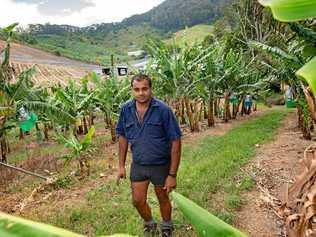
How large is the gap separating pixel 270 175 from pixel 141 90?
3.65 metres

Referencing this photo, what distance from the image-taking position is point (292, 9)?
104cm

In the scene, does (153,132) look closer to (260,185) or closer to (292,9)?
(260,185)

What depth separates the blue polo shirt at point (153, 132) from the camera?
13.5 ft

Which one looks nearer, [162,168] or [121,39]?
[162,168]

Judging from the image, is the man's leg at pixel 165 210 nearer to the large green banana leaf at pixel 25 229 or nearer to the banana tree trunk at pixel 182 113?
the large green banana leaf at pixel 25 229

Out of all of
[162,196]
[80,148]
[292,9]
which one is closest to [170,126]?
[162,196]

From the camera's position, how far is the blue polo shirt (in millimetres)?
4105

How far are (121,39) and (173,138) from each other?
86619 millimetres

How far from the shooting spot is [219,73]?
45.9 ft

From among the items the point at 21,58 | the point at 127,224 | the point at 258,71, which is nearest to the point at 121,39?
the point at 21,58

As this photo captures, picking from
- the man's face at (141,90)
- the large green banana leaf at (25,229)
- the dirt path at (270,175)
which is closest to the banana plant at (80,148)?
the dirt path at (270,175)

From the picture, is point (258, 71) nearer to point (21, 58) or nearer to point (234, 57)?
point (234, 57)

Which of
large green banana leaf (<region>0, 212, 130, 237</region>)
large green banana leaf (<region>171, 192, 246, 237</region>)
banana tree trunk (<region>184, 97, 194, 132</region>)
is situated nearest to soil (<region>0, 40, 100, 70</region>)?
banana tree trunk (<region>184, 97, 194, 132</region>)

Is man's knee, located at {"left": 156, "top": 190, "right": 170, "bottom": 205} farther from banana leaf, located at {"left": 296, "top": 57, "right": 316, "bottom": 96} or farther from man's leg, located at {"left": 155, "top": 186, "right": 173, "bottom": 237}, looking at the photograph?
banana leaf, located at {"left": 296, "top": 57, "right": 316, "bottom": 96}
